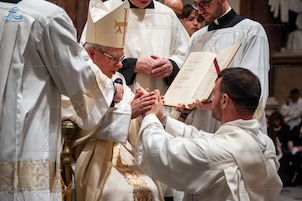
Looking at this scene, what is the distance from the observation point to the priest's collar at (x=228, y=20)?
305 cm

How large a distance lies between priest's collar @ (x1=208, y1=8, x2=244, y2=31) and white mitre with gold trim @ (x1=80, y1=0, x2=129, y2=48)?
1.32 feet

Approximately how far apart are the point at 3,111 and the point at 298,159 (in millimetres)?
1159

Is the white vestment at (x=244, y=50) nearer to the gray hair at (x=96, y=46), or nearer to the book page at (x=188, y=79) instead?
the book page at (x=188, y=79)

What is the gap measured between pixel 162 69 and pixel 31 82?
2.95 feet

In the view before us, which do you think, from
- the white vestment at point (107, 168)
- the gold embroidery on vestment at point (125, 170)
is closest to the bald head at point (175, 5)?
the white vestment at point (107, 168)

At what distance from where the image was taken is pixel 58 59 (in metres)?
2.45

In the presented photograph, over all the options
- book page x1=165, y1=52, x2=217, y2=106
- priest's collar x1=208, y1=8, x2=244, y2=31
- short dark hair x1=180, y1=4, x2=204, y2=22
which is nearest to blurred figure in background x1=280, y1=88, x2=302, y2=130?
book page x1=165, y1=52, x2=217, y2=106

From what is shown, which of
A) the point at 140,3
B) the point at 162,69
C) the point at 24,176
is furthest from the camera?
the point at 140,3

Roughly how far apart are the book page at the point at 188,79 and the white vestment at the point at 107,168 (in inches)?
7.6

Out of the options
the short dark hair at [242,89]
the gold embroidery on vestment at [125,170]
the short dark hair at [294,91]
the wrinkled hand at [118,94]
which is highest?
the short dark hair at [242,89]

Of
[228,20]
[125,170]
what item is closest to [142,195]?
[125,170]

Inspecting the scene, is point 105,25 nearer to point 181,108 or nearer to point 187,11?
point 181,108

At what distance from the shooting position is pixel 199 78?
9.45 ft

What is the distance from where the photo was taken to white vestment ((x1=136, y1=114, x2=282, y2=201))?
8.11 feet
